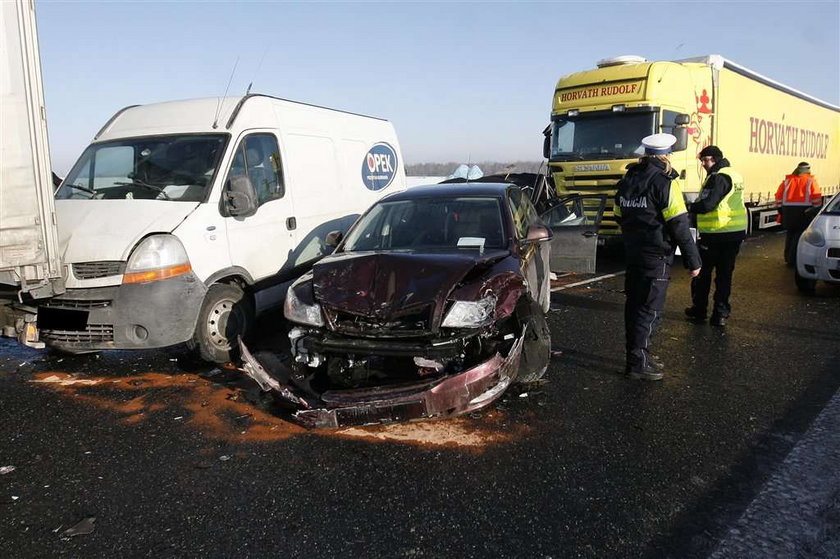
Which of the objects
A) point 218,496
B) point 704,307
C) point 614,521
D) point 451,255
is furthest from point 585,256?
point 218,496

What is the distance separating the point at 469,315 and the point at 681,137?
8.21 metres

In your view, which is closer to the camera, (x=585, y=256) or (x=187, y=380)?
(x=187, y=380)

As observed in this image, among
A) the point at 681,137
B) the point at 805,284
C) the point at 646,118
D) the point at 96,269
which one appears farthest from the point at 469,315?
the point at 681,137

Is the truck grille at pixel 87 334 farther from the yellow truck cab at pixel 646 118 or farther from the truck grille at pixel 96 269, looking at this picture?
the yellow truck cab at pixel 646 118

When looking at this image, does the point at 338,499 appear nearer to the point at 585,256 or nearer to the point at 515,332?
the point at 515,332

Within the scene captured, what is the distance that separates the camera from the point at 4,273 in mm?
4477

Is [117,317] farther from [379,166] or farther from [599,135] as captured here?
[599,135]

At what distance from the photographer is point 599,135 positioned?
10867 millimetres

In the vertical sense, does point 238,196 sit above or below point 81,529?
above

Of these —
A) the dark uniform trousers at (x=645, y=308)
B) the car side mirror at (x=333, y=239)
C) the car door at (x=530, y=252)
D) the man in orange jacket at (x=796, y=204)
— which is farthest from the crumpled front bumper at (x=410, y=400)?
the man in orange jacket at (x=796, y=204)

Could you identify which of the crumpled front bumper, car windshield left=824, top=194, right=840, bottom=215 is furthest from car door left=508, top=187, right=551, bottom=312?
car windshield left=824, top=194, right=840, bottom=215

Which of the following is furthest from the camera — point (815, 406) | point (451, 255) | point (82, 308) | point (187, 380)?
point (187, 380)

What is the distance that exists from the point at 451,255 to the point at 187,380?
2616 millimetres

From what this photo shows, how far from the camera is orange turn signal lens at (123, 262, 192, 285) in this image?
16.0ft
